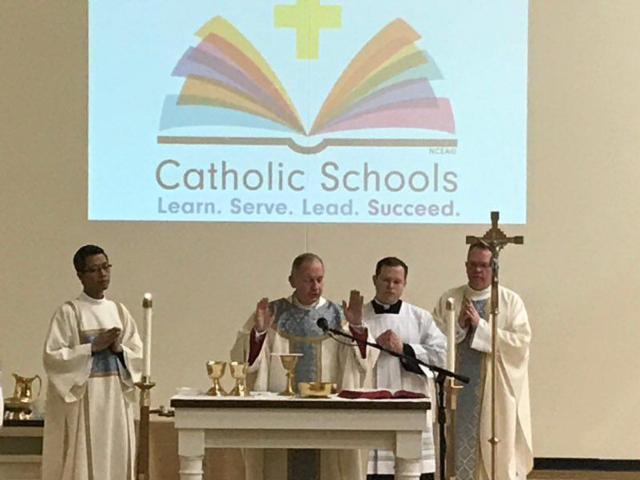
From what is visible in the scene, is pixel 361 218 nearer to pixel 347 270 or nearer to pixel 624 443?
pixel 347 270

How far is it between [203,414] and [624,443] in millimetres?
3983

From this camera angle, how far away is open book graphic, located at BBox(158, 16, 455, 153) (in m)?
9.63

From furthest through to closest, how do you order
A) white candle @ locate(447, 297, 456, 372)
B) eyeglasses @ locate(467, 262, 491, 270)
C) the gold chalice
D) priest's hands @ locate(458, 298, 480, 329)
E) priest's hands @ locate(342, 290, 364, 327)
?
eyeglasses @ locate(467, 262, 491, 270)
priest's hands @ locate(458, 298, 480, 329)
priest's hands @ locate(342, 290, 364, 327)
the gold chalice
white candle @ locate(447, 297, 456, 372)

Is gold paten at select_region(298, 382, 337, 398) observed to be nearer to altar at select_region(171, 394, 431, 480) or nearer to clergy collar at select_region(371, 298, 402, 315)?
altar at select_region(171, 394, 431, 480)

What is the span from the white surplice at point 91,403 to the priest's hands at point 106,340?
59 mm

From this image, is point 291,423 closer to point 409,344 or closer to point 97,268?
point 409,344

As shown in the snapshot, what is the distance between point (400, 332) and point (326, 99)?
A: 6.75 feet

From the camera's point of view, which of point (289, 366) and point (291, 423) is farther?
point (289, 366)

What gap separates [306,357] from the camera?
312 inches

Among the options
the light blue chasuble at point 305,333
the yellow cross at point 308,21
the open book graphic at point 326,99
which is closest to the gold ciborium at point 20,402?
the open book graphic at point 326,99

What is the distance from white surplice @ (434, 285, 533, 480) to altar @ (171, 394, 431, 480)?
1.71 meters

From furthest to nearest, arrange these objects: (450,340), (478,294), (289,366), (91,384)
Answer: (478,294) → (91,384) → (289,366) → (450,340)

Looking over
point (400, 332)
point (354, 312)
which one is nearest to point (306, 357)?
point (354, 312)

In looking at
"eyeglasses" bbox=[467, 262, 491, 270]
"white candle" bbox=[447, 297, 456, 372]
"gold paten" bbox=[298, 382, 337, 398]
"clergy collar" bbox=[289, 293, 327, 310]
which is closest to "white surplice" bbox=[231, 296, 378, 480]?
"clergy collar" bbox=[289, 293, 327, 310]
